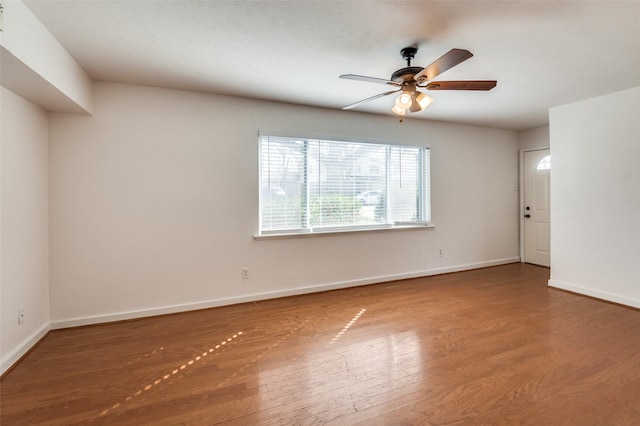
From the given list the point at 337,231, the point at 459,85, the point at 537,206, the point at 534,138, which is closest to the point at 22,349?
the point at 337,231

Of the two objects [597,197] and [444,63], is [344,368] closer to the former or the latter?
[444,63]

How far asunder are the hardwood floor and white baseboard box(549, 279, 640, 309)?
0.25m

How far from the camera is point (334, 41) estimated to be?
7.57ft

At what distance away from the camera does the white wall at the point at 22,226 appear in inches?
87.0

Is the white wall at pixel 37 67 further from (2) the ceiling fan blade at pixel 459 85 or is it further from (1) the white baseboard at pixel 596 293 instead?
(1) the white baseboard at pixel 596 293

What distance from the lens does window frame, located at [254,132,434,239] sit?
367 cm

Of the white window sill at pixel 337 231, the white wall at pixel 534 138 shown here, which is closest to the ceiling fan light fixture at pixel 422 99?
the white window sill at pixel 337 231

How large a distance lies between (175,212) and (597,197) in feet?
16.7

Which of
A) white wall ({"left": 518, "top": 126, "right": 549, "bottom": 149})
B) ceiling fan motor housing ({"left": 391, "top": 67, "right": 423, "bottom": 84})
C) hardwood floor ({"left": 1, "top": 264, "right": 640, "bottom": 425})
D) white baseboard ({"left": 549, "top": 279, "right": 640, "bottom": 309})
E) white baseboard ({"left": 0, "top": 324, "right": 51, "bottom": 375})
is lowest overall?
hardwood floor ({"left": 1, "top": 264, "right": 640, "bottom": 425})

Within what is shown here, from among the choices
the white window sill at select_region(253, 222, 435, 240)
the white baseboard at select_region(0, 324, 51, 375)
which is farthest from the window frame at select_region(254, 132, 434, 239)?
the white baseboard at select_region(0, 324, 51, 375)

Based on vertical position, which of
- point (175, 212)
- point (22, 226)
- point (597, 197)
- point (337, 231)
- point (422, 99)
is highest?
point (422, 99)

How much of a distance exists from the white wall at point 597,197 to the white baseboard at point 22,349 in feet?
19.5

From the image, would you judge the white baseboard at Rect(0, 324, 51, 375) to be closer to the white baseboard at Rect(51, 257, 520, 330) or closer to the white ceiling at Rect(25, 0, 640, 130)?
the white baseboard at Rect(51, 257, 520, 330)

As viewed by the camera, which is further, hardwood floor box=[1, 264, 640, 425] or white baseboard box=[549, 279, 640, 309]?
white baseboard box=[549, 279, 640, 309]
